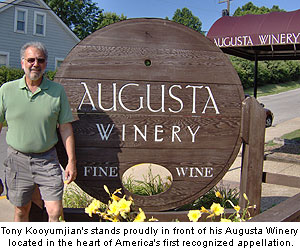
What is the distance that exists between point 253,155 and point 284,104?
66.0 feet

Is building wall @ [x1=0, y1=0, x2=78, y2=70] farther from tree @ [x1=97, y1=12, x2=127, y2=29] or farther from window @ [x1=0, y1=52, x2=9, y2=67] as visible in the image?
tree @ [x1=97, y1=12, x2=127, y2=29]

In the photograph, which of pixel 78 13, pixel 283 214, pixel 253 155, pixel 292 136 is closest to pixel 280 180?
pixel 253 155

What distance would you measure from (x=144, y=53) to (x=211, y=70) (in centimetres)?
56

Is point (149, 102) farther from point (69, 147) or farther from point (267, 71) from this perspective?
point (267, 71)

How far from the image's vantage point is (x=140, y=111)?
117 inches

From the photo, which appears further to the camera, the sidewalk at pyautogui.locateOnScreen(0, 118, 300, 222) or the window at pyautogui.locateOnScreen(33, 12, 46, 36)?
the window at pyautogui.locateOnScreen(33, 12, 46, 36)

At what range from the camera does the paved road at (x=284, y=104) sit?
17011 mm

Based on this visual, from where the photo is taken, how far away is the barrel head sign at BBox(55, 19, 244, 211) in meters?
2.94

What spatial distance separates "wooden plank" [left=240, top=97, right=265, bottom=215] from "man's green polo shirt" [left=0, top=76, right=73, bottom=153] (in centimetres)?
147

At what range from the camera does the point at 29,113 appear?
246cm

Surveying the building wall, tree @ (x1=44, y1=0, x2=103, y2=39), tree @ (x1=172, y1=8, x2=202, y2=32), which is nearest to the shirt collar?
the building wall

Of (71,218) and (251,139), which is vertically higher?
(251,139)

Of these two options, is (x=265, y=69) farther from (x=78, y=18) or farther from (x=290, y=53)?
(x=290, y=53)
